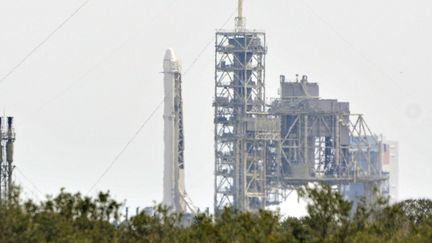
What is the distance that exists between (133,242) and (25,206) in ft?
23.6

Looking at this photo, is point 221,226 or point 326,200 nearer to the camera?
point 326,200

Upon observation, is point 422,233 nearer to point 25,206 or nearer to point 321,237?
point 321,237

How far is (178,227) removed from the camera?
128875mm

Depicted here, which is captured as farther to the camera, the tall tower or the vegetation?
the tall tower

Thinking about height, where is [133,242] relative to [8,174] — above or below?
below

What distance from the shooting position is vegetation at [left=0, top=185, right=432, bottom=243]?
369 feet

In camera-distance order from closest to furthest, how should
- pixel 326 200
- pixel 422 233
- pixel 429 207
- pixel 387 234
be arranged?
pixel 326 200
pixel 422 233
pixel 387 234
pixel 429 207

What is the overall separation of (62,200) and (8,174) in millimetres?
59017

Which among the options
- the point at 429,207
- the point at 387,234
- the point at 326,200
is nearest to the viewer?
the point at 326,200

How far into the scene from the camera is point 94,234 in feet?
388

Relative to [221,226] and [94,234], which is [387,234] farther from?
[94,234]

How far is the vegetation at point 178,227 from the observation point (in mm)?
112562

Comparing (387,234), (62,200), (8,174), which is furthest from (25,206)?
(8,174)

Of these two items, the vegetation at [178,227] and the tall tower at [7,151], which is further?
the tall tower at [7,151]
